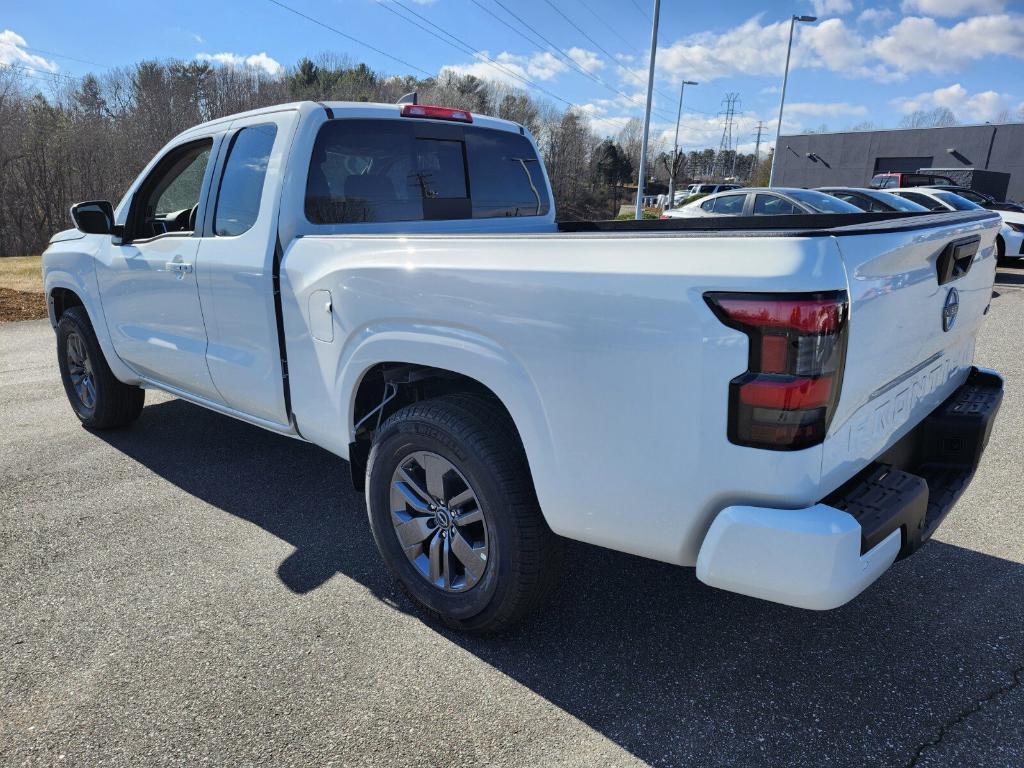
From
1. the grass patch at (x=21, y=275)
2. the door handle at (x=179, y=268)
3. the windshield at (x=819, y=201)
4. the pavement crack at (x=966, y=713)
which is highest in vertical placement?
the door handle at (x=179, y=268)

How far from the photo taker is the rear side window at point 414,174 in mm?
3223

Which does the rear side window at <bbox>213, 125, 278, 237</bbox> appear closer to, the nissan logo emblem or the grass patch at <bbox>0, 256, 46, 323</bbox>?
the nissan logo emblem

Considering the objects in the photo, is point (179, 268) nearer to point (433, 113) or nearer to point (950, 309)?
point (433, 113)

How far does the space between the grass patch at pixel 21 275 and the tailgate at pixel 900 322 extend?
12.5 m

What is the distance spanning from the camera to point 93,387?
15.7 feet

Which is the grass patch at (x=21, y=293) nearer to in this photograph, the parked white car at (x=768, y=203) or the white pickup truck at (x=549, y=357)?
the white pickup truck at (x=549, y=357)

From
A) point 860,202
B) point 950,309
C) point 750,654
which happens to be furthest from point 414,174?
point 860,202

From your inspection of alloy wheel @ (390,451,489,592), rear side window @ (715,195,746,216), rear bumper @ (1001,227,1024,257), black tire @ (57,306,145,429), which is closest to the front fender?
black tire @ (57,306,145,429)

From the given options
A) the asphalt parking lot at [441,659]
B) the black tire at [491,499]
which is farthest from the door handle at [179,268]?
the black tire at [491,499]

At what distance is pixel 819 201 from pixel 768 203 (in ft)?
2.58

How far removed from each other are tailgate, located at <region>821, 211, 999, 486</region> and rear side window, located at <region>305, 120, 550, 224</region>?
2211mm

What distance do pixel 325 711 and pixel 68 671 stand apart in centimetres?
98

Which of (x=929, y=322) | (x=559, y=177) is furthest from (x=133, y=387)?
(x=559, y=177)

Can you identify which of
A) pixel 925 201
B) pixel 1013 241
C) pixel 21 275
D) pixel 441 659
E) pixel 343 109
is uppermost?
pixel 343 109
